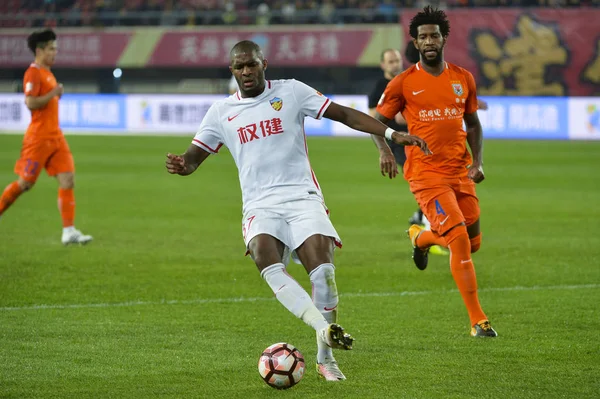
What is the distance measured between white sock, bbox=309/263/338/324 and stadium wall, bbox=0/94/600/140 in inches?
954

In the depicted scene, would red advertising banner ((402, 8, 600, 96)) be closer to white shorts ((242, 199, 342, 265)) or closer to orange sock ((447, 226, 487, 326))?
orange sock ((447, 226, 487, 326))

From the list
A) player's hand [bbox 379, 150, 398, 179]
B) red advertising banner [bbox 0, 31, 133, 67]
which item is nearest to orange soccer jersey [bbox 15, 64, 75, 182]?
player's hand [bbox 379, 150, 398, 179]

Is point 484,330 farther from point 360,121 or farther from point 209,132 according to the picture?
point 209,132

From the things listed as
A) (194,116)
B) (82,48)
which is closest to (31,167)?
(194,116)

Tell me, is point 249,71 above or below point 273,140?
above

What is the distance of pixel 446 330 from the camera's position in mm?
7250

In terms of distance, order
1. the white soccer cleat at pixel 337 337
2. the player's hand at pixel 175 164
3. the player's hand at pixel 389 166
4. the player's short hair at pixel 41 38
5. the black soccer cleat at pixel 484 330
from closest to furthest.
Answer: the white soccer cleat at pixel 337 337 → the player's hand at pixel 175 164 → the player's hand at pixel 389 166 → the black soccer cleat at pixel 484 330 → the player's short hair at pixel 41 38

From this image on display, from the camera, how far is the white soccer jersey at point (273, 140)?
241 inches

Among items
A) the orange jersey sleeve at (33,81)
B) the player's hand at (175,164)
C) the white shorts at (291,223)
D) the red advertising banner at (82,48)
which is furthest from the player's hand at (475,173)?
the red advertising banner at (82,48)

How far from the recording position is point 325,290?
5809mm

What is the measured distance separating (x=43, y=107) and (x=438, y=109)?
6023 millimetres

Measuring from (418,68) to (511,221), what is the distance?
7072 mm

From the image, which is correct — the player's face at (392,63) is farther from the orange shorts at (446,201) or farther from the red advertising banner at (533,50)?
the red advertising banner at (533,50)

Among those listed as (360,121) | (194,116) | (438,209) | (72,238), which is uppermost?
(194,116)
